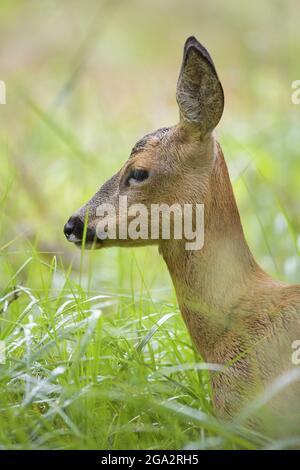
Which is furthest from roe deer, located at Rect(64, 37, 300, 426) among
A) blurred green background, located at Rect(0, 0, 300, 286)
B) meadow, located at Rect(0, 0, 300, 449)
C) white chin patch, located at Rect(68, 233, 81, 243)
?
blurred green background, located at Rect(0, 0, 300, 286)

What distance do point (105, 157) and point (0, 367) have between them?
4396 millimetres

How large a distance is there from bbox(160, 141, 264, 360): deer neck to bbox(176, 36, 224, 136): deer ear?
6.4 inches

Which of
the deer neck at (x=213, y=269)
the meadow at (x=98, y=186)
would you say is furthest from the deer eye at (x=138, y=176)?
the meadow at (x=98, y=186)

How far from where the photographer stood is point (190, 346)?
3.99 metres

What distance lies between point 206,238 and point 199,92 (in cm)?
60

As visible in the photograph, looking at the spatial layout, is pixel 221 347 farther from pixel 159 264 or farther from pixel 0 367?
pixel 159 264

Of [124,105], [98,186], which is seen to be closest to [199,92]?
[98,186]

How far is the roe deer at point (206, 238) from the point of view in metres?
3.48

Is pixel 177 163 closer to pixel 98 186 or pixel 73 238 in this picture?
pixel 73 238

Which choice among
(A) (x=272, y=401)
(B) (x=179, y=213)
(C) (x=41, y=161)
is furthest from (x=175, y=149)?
(C) (x=41, y=161)

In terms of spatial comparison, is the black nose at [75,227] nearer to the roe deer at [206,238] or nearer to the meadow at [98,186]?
the roe deer at [206,238]

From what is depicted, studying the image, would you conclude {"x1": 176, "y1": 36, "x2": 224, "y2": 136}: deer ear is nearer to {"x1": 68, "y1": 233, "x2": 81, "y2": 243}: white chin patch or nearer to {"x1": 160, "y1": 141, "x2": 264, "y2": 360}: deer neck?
{"x1": 160, "y1": 141, "x2": 264, "y2": 360}: deer neck

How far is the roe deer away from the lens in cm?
348
